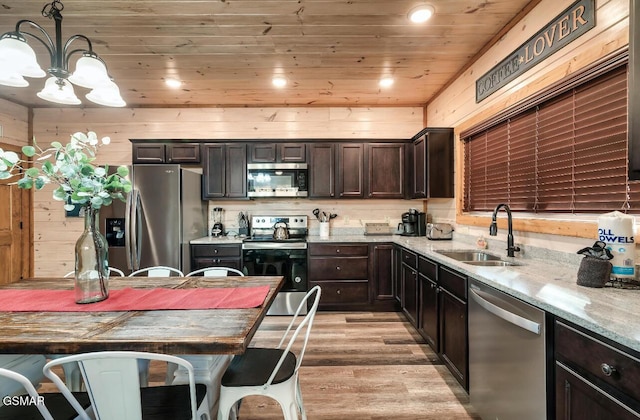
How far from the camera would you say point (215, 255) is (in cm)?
372

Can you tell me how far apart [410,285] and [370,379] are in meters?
1.15

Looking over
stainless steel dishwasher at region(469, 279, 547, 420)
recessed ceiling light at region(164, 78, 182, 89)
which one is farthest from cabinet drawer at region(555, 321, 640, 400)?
recessed ceiling light at region(164, 78, 182, 89)

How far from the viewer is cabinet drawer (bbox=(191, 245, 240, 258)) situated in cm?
371

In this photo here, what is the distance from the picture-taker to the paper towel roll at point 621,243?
1403 mm

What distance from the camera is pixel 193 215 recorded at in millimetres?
3832

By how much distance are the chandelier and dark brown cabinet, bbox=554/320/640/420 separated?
8.40 feet

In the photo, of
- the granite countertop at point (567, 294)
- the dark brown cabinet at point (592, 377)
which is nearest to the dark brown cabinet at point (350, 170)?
the granite countertop at point (567, 294)

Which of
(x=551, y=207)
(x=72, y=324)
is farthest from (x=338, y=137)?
(x=72, y=324)

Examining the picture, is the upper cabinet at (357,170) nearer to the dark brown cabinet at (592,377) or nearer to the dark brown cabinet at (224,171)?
the dark brown cabinet at (224,171)

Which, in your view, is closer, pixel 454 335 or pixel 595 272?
pixel 595 272

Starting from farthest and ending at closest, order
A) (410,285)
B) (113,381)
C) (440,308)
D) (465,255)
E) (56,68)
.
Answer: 1. (410,285)
2. (465,255)
3. (440,308)
4. (56,68)
5. (113,381)

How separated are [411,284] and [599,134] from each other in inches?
77.7

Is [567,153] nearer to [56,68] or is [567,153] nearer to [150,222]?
[56,68]

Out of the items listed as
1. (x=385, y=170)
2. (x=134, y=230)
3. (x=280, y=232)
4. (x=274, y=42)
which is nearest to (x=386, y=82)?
(x=385, y=170)
